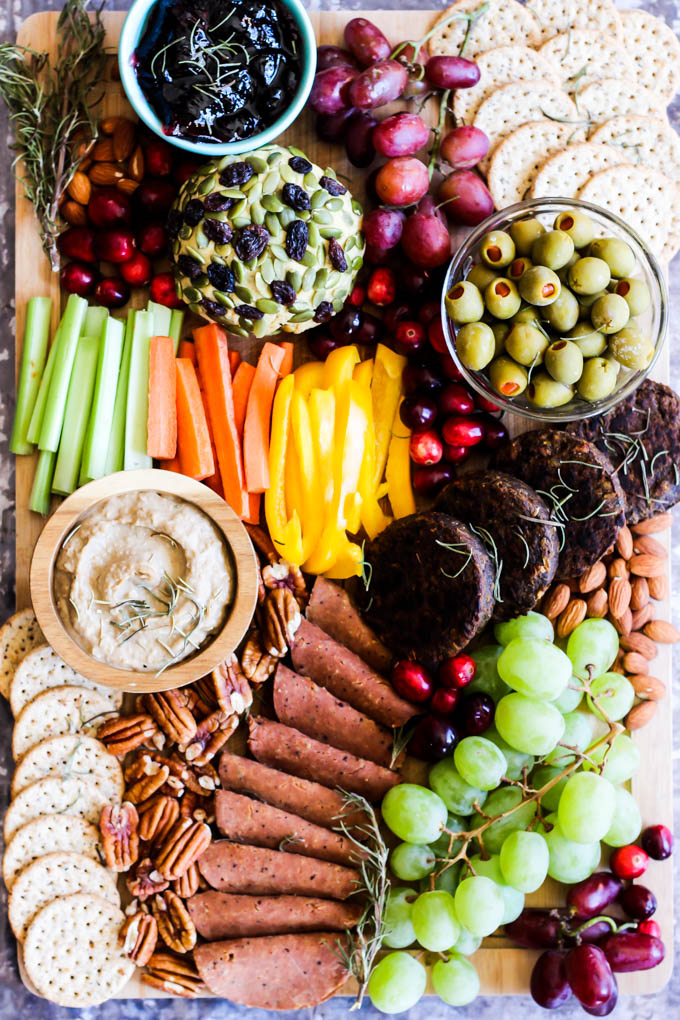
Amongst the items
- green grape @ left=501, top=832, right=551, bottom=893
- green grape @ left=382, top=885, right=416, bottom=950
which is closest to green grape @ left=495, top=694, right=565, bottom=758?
green grape @ left=501, top=832, right=551, bottom=893

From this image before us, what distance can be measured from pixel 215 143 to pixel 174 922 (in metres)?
1.37

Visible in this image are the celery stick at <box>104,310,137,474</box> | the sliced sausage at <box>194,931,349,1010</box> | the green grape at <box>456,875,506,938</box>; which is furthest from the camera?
the celery stick at <box>104,310,137,474</box>

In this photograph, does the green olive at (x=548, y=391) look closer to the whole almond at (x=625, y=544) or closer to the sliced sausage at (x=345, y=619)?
the whole almond at (x=625, y=544)

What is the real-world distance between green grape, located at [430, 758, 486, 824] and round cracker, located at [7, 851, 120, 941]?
1.87ft

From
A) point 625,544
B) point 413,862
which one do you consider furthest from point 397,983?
point 625,544

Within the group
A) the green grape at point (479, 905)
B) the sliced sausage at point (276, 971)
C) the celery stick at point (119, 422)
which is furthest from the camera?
the celery stick at point (119, 422)

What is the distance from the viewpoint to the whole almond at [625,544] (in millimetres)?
1666

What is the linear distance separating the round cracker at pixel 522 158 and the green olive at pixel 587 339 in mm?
331

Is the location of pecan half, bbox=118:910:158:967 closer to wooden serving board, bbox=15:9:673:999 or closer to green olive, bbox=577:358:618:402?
wooden serving board, bbox=15:9:673:999

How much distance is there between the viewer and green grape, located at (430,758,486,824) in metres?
→ 1.57

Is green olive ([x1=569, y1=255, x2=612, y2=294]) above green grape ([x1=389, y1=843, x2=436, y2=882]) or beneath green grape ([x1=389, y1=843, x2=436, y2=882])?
above

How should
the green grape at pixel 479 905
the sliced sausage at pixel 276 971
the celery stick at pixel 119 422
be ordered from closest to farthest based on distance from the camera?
the green grape at pixel 479 905 → the sliced sausage at pixel 276 971 → the celery stick at pixel 119 422

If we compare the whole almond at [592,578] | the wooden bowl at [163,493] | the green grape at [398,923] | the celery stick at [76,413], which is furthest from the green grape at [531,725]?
the celery stick at [76,413]

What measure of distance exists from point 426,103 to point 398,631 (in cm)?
102
